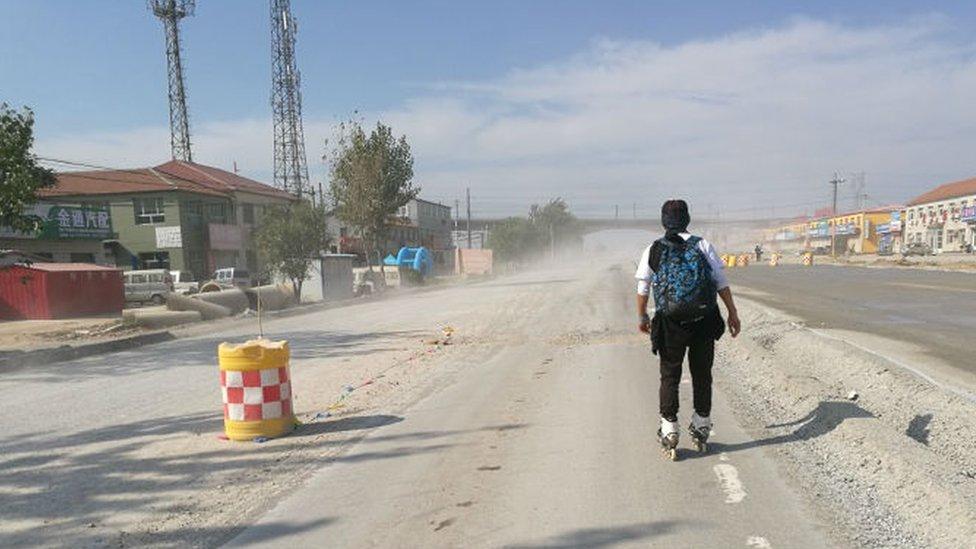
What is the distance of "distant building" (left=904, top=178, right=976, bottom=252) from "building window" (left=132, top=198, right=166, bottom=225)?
74.2 meters

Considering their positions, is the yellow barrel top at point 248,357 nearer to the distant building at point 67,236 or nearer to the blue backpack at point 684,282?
the blue backpack at point 684,282

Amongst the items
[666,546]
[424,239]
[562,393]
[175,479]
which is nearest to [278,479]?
[175,479]

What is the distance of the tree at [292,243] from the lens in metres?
30.5

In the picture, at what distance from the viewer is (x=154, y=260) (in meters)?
44.7

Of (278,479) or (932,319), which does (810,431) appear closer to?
(278,479)

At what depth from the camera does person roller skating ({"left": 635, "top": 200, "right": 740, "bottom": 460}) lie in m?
4.99

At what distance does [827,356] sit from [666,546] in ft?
22.2

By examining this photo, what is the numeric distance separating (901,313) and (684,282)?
13.6 metres

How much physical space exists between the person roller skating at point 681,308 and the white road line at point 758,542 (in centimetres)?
143

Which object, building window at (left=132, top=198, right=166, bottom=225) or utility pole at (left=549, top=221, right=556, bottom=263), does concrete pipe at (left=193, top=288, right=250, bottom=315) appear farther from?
utility pole at (left=549, top=221, right=556, bottom=263)

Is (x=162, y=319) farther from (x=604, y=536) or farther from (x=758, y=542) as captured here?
(x=758, y=542)

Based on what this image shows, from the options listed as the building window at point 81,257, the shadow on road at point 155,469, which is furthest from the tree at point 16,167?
the building window at point 81,257

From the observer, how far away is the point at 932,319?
14.4 metres

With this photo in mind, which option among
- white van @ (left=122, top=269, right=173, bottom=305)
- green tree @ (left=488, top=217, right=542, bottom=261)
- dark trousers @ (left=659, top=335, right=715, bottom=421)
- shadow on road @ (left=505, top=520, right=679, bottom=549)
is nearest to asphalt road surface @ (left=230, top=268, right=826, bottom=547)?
shadow on road @ (left=505, top=520, right=679, bottom=549)
